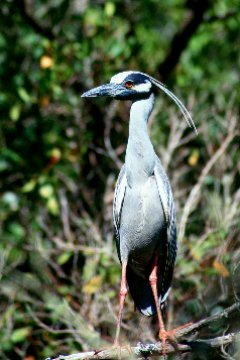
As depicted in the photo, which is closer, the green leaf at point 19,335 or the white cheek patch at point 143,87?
the white cheek patch at point 143,87

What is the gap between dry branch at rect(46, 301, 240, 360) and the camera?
12.4 ft

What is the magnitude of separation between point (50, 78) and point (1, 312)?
6.36ft

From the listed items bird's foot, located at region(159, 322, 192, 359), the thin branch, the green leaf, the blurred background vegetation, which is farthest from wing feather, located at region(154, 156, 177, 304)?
the thin branch

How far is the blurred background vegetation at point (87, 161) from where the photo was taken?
577cm

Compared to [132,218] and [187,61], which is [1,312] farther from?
[187,61]

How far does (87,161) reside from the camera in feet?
23.1

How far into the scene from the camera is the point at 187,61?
25.5 feet

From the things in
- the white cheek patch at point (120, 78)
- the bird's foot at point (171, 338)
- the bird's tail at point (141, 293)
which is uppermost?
the white cheek patch at point (120, 78)

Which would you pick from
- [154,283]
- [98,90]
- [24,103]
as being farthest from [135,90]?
[24,103]

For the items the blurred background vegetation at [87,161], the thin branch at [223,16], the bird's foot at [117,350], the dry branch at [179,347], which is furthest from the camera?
the thin branch at [223,16]

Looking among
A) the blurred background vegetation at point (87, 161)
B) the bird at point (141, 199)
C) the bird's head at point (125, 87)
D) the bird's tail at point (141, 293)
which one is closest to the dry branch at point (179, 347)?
the bird at point (141, 199)

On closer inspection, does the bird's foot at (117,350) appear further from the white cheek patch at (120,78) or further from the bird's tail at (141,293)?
the white cheek patch at (120,78)

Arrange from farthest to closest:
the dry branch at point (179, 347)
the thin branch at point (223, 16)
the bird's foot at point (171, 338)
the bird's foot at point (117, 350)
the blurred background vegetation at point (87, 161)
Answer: the thin branch at point (223, 16) < the blurred background vegetation at point (87, 161) < the bird's foot at point (117, 350) < the bird's foot at point (171, 338) < the dry branch at point (179, 347)

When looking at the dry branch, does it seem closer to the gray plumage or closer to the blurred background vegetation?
the gray plumage
